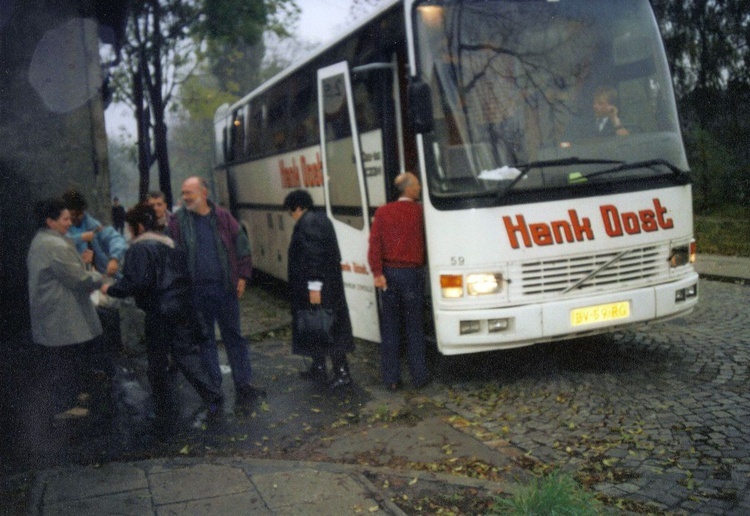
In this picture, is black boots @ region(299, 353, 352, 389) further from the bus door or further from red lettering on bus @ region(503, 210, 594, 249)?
red lettering on bus @ region(503, 210, 594, 249)

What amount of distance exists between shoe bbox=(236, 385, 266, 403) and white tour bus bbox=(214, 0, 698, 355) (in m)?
1.78

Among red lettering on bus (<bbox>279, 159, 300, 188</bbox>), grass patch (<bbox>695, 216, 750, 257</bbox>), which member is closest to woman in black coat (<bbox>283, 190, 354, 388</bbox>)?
red lettering on bus (<bbox>279, 159, 300, 188</bbox>)

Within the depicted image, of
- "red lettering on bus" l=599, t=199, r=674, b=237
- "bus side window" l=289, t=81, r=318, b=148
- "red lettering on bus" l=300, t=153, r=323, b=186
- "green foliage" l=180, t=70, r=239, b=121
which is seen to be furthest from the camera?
"green foliage" l=180, t=70, r=239, b=121

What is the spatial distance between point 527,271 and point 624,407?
133 centimetres

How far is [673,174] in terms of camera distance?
23.6 feet

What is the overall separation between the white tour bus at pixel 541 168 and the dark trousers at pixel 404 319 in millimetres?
240

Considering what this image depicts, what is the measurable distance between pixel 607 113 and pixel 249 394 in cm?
402

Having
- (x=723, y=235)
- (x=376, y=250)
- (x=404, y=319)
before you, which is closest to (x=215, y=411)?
(x=404, y=319)

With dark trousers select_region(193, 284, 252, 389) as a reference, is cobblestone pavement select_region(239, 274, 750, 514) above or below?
below

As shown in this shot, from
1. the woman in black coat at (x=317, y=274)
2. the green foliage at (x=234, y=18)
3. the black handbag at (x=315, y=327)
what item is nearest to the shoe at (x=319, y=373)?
the woman in black coat at (x=317, y=274)

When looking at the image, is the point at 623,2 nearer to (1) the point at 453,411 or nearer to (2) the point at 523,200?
(2) the point at 523,200

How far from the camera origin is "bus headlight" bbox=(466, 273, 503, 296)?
22.3 ft

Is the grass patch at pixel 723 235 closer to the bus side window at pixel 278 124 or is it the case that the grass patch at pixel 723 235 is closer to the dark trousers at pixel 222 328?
the bus side window at pixel 278 124

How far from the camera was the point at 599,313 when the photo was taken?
6.99 metres
